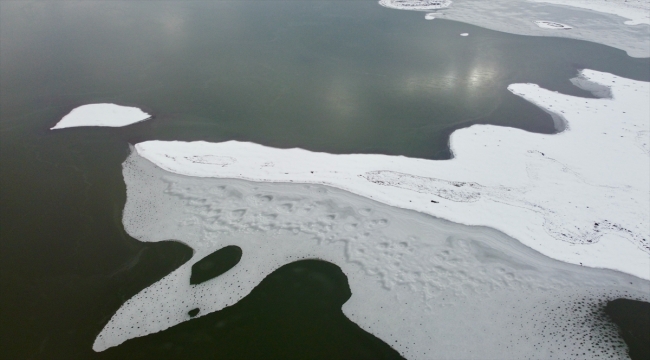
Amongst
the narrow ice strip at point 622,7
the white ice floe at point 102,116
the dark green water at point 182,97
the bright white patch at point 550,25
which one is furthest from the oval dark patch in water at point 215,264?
the narrow ice strip at point 622,7

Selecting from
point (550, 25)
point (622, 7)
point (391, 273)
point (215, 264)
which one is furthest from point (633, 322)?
point (622, 7)

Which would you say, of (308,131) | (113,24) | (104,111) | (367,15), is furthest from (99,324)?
(367,15)

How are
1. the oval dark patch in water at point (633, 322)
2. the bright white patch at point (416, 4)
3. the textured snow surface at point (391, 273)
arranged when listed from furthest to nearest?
the bright white patch at point (416, 4), the textured snow surface at point (391, 273), the oval dark patch in water at point (633, 322)

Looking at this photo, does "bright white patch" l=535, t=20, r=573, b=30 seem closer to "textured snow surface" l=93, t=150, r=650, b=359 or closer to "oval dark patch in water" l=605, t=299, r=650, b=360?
"textured snow surface" l=93, t=150, r=650, b=359

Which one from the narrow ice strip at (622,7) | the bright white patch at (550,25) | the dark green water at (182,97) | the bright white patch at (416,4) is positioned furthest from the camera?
the bright white patch at (416,4)

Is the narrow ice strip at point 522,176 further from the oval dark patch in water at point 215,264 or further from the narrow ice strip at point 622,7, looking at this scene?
the narrow ice strip at point 622,7

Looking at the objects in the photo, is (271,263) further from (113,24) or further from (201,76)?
(113,24)
